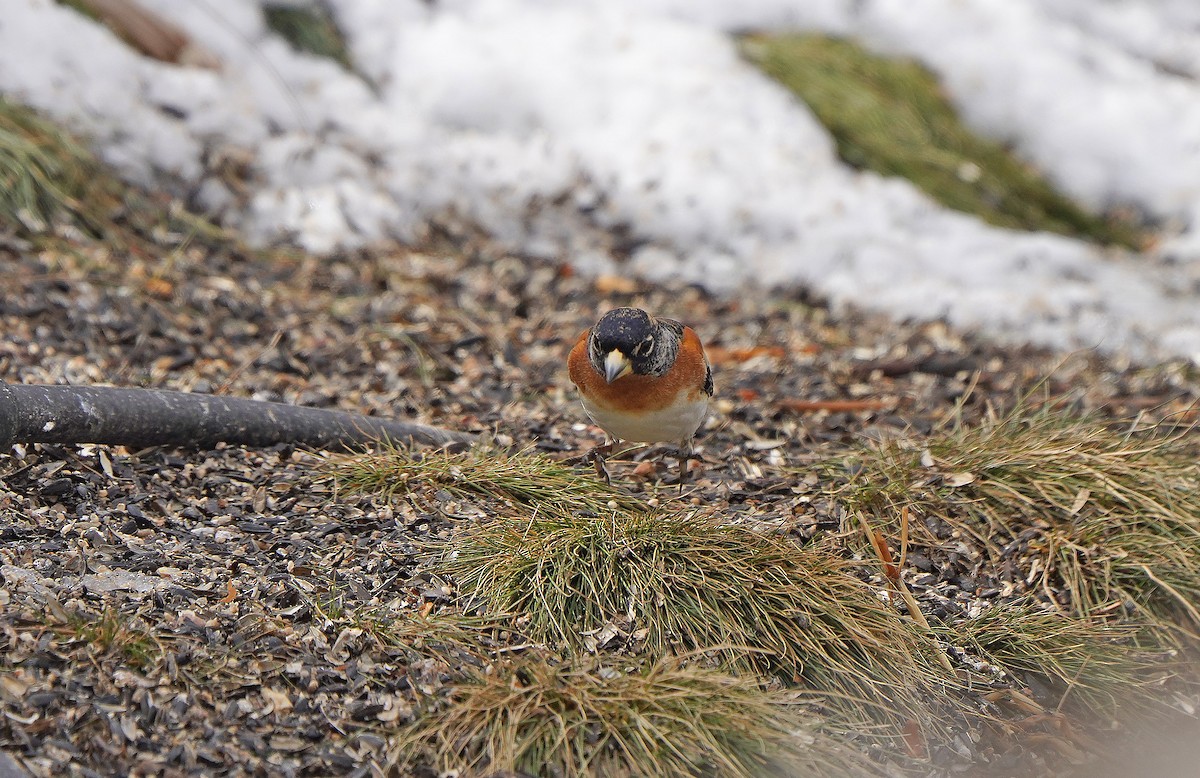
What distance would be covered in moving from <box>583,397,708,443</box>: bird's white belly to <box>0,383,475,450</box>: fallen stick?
0.63m

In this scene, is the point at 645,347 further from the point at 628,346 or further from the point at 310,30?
the point at 310,30

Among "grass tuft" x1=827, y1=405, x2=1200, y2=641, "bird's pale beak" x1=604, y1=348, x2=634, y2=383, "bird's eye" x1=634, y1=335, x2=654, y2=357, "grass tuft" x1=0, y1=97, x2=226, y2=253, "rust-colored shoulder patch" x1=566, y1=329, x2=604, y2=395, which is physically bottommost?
"grass tuft" x1=0, y1=97, x2=226, y2=253

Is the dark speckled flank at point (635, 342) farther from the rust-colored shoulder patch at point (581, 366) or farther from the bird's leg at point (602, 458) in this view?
the bird's leg at point (602, 458)

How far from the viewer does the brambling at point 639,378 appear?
11.8ft

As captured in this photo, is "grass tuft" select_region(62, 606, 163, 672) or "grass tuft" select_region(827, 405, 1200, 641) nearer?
"grass tuft" select_region(62, 606, 163, 672)

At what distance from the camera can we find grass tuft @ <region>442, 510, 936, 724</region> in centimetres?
321

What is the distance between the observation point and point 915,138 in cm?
701

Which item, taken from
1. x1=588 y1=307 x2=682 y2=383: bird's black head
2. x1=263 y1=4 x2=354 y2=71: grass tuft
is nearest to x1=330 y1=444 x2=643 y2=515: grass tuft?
x1=588 y1=307 x2=682 y2=383: bird's black head

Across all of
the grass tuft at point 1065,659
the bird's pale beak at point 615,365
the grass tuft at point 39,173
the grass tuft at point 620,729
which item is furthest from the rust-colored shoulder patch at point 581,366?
the grass tuft at point 39,173

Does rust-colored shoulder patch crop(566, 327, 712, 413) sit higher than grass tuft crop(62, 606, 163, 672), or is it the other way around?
rust-colored shoulder patch crop(566, 327, 712, 413)

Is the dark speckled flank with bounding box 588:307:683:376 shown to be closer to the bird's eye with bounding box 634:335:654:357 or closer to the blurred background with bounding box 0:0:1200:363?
the bird's eye with bounding box 634:335:654:357

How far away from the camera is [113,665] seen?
2854mm

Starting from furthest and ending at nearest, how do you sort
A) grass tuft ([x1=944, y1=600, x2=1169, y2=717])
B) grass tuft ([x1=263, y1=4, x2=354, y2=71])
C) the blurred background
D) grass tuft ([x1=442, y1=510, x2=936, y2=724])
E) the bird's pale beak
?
grass tuft ([x1=263, y1=4, x2=354, y2=71])
the blurred background
the bird's pale beak
grass tuft ([x1=944, y1=600, x2=1169, y2=717])
grass tuft ([x1=442, y1=510, x2=936, y2=724])

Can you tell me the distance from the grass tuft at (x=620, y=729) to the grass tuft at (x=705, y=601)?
19 centimetres
